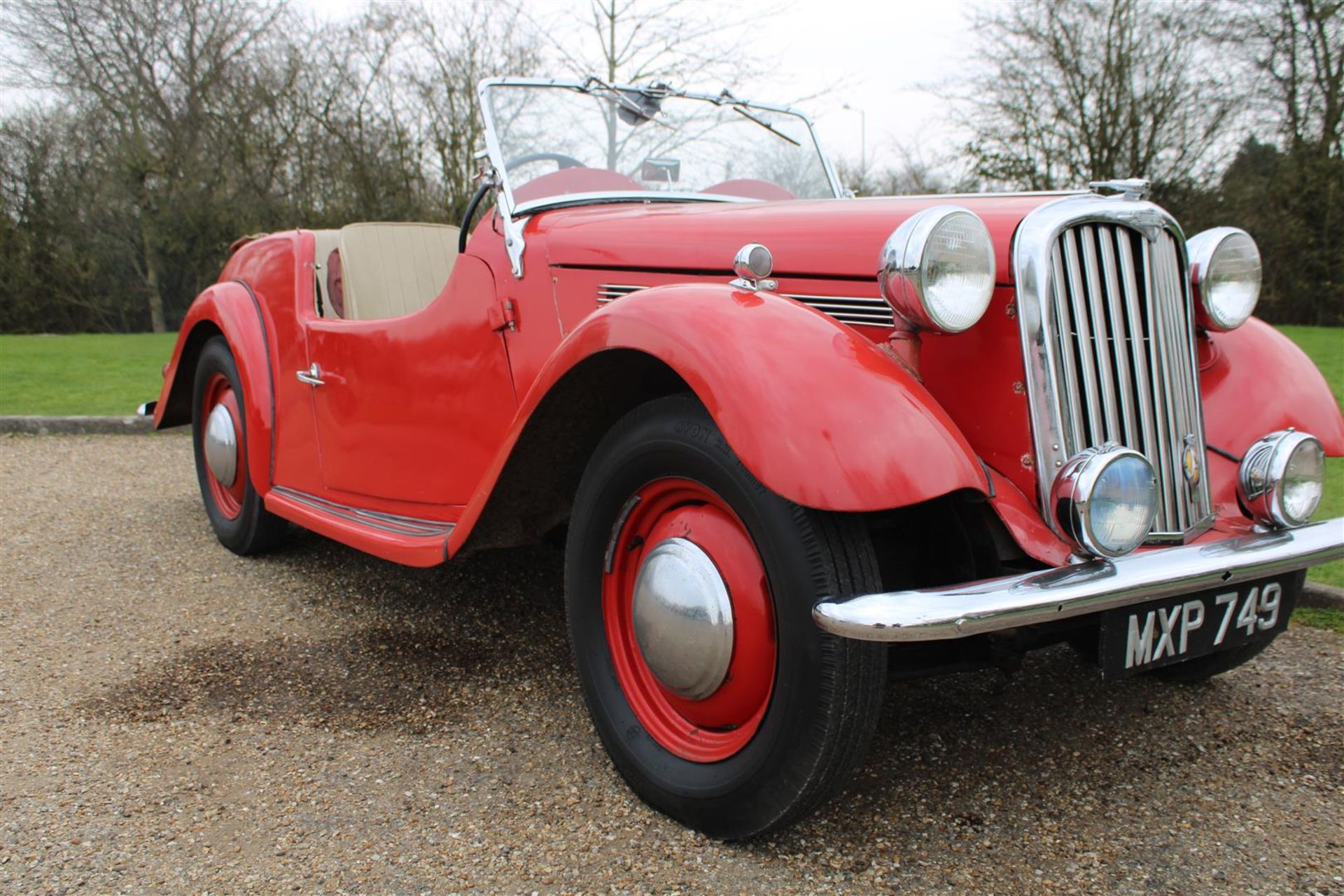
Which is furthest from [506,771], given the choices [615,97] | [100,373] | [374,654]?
[100,373]

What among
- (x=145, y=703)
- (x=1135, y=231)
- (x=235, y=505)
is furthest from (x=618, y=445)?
(x=235, y=505)

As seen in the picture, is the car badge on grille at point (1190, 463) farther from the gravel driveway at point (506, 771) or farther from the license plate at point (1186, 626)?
the gravel driveway at point (506, 771)

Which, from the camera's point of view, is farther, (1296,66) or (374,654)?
(1296,66)

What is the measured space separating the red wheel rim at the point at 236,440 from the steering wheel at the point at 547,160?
1.69m

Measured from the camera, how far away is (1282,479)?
2174mm

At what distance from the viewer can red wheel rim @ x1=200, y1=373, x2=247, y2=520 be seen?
412 centimetres

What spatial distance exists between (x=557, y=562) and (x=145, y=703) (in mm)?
1683

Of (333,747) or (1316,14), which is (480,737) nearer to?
(333,747)

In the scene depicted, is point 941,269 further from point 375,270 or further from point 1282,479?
point 375,270

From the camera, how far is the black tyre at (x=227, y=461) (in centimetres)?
410

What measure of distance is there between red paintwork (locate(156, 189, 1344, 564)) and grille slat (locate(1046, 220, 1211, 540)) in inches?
4.0

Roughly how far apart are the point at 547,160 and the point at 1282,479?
2.30m

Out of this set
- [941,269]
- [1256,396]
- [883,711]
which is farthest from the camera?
[883,711]

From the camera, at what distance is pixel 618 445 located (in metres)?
2.23
